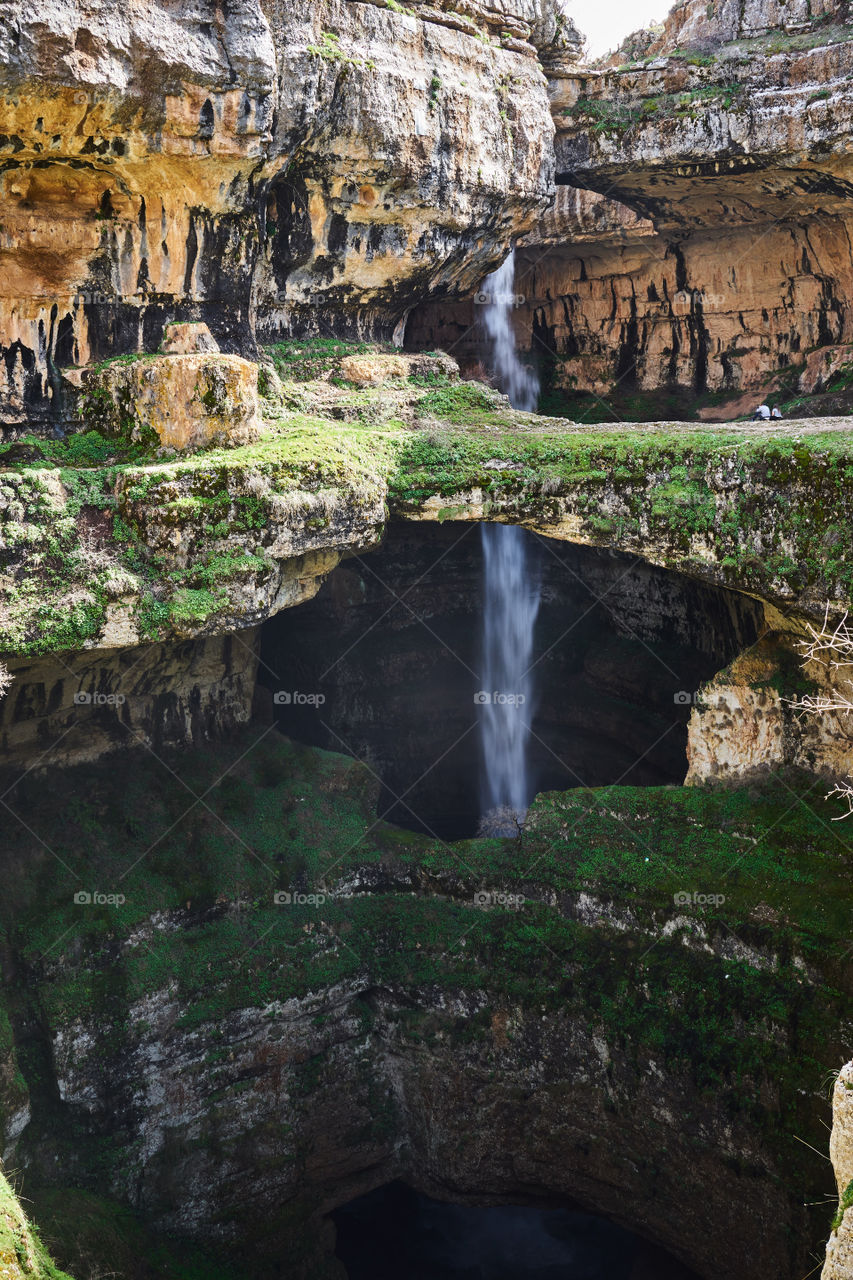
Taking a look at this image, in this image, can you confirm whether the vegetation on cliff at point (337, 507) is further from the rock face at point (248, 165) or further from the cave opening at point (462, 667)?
the cave opening at point (462, 667)

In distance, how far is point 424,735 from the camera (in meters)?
24.1

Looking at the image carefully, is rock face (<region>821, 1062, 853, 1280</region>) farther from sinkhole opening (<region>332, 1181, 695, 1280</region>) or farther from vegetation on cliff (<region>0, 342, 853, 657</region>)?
sinkhole opening (<region>332, 1181, 695, 1280</region>)

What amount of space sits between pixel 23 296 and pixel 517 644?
13631 mm

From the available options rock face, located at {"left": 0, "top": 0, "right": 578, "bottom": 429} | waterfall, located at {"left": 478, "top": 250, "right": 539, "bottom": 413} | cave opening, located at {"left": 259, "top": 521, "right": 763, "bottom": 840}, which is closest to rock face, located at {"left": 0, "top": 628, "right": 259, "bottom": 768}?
cave opening, located at {"left": 259, "top": 521, "right": 763, "bottom": 840}

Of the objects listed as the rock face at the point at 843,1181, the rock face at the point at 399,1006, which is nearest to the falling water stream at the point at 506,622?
the rock face at the point at 399,1006

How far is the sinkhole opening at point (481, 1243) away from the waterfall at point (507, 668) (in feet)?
26.3

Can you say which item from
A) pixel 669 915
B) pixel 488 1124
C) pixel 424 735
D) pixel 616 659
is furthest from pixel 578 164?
pixel 488 1124

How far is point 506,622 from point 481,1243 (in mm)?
13067

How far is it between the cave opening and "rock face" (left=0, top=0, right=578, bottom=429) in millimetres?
6678

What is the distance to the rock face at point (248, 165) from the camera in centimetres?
1308

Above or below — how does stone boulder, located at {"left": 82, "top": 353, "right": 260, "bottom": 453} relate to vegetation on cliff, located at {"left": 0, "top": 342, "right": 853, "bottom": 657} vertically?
above

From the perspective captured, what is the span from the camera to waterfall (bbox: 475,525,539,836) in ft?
76.3

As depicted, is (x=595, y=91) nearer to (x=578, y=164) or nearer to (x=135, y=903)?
(x=578, y=164)

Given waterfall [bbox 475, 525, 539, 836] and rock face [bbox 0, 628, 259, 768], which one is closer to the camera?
rock face [bbox 0, 628, 259, 768]
